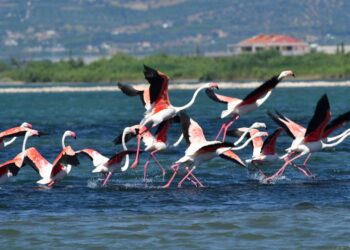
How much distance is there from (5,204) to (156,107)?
311 centimetres

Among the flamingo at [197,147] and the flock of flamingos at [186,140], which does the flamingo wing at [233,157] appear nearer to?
the flock of flamingos at [186,140]

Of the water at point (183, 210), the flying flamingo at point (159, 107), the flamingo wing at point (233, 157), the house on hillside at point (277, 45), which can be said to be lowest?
the water at point (183, 210)

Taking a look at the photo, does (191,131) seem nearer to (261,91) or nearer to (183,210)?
(261,91)

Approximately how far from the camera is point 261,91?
69.6 ft

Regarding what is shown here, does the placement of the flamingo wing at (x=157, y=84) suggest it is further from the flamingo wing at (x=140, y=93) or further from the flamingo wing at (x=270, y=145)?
the flamingo wing at (x=270, y=145)

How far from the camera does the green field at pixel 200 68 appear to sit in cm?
10606

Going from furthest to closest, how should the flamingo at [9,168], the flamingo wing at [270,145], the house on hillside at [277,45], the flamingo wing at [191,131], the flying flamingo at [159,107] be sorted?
the house on hillside at [277,45], the flamingo wing at [270,145], the flamingo wing at [191,131], the flying flamingo at [159,107], the flamingo at [9,168]

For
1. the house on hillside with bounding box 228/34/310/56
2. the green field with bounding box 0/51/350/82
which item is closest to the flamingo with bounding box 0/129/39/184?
the green field with bounding box 0/51/350/82

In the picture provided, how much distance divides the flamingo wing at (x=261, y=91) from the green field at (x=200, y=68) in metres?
80.5

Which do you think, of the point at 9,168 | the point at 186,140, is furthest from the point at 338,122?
the point at 9,168

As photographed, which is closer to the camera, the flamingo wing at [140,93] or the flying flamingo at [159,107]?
the flying flamingo at [159,107]

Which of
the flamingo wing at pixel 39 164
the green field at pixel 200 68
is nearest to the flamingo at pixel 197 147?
the flamingo wing at pixel 39 164

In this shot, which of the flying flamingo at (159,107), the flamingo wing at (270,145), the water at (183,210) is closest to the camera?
the water at (183,210)

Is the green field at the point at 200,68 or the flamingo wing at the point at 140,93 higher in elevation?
the flamingo wing at the point at 140,93
